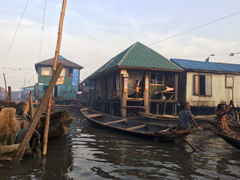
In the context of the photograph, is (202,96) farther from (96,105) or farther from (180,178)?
(180,178)

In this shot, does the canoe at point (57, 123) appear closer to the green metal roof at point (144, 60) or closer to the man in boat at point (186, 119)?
the man in boat at point (186, 119)

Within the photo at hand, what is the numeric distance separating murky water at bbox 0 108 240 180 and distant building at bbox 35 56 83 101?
73.1ft

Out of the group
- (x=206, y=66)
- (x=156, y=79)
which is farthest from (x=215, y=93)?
(x=156, y=79)

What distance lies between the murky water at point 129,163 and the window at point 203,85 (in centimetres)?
1067

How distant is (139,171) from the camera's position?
15.5 ft

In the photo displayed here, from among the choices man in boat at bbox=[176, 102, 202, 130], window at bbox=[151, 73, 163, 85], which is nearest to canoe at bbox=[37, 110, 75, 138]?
man in boat at bbox=[176, 102, 202, 130]

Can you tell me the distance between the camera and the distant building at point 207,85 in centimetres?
1775

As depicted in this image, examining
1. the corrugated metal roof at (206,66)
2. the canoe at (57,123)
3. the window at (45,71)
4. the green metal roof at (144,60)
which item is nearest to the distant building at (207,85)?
the corrugated metal roof at (206,66)

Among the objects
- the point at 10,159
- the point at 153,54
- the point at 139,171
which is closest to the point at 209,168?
the point at 139,171

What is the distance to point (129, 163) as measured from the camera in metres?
5.34

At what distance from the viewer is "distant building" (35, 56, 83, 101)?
29062 mm

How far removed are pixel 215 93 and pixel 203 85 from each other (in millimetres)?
1286

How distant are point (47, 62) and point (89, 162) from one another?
89.8 ft

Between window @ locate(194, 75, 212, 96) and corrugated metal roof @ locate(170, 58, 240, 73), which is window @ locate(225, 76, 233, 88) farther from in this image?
window @ locate(194, 75, 212, 96)
